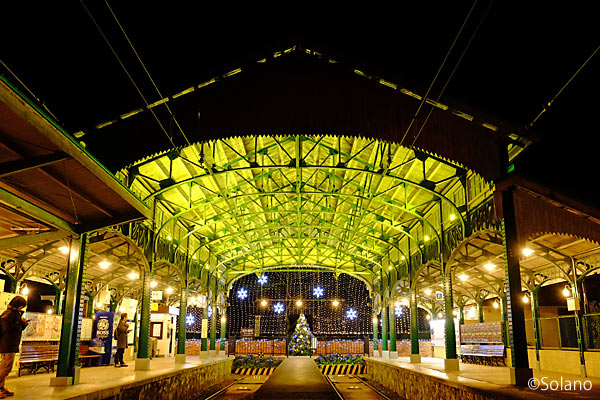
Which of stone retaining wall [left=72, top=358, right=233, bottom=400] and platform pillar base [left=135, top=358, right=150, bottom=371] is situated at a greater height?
platform pillar base [left=135, top=358, right=150, bottom=371]

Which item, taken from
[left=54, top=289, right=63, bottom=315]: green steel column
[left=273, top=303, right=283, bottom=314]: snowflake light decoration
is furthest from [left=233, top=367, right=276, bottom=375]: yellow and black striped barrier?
[left=273, top=303, right=283, bottom=314]: snowflake light decoration

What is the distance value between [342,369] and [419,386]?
39.4 feet

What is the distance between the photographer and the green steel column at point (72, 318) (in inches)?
361

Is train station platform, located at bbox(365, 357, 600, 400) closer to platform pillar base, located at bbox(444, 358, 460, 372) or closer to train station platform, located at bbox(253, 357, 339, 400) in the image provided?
platform pillar base, located at bbox(444, 358, 460, 372)

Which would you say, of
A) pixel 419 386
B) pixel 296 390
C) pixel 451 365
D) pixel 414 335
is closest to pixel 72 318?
pixel 296 390

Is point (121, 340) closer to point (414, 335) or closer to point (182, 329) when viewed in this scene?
point (182, 329)

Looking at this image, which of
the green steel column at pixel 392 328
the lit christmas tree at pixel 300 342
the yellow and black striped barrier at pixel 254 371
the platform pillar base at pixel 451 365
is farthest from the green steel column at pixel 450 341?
the lit christmas tree at pixel 300 342

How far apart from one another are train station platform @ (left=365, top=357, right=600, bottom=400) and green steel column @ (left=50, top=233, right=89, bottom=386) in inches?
305

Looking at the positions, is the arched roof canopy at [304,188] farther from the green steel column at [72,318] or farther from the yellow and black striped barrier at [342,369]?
the yellow and black striped barrier at [342,369]

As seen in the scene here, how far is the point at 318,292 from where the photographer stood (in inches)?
1420

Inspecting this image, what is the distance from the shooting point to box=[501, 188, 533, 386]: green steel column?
9262mm

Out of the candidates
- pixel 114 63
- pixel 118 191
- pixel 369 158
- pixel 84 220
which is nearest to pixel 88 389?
pixel 84 220

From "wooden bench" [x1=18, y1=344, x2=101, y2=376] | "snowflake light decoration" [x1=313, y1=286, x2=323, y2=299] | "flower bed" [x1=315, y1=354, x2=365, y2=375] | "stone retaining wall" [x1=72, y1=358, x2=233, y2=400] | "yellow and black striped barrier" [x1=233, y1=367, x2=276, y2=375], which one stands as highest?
"snowflake light decoration" [x1=313, y1=286, x2=323, y2=299]

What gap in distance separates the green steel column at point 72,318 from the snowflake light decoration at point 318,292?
1074 inches
